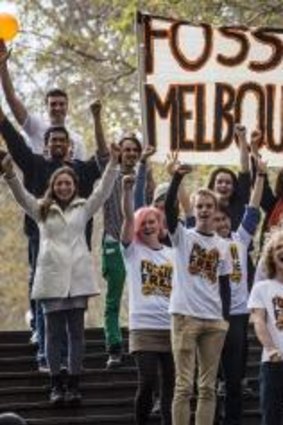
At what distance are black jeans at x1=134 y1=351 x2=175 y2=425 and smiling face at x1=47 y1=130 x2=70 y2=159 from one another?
1934mm

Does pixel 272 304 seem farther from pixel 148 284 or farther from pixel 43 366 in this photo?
pixel 43 366

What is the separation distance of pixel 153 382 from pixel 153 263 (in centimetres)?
88

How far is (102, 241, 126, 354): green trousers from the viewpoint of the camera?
1075 centimetres

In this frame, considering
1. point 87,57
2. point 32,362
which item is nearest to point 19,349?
point 32,362

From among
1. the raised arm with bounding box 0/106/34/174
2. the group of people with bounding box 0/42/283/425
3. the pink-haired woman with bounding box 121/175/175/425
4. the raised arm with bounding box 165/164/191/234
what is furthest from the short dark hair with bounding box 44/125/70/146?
the raised arm with bounding box 165/164/191/234

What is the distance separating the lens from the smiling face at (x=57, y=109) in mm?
10719

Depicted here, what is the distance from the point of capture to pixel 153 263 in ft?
31.7

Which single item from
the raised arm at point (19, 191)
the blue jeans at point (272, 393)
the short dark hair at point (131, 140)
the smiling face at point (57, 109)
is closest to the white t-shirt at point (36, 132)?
the smiling face at point (57, 109)

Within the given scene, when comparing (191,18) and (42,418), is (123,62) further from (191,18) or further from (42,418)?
(42,418)

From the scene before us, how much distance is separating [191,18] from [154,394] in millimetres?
9365

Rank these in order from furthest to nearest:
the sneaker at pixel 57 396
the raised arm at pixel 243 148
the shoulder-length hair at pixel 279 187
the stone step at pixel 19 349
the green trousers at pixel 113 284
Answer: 1. the stone step at pixel 19 349
2. the raised arm at pixel 243 148
3. the green trousers at pixel 113 284
4. the shoulder-length hair at pixel 279 187
5. the sneaker at pixel 57 396

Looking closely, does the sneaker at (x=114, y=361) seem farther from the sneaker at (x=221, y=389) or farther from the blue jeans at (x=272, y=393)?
the blue jeans at (x=272, y=393)

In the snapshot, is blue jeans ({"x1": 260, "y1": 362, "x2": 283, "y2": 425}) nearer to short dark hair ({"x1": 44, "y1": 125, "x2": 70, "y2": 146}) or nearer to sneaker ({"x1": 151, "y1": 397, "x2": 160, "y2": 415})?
sneaker ({"x1": 151, "y1": 397, "x2": 160, "y2": 415})

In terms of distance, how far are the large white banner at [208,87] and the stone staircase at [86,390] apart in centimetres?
184
